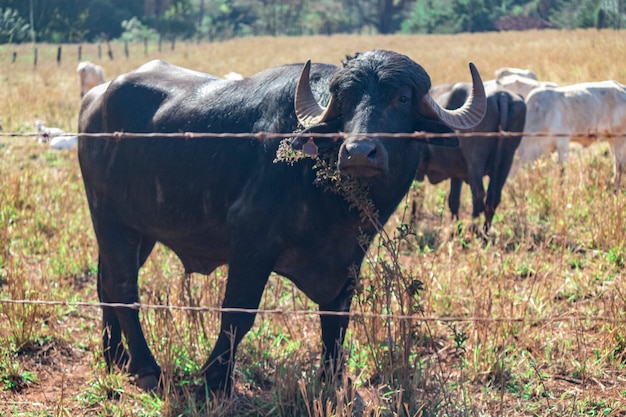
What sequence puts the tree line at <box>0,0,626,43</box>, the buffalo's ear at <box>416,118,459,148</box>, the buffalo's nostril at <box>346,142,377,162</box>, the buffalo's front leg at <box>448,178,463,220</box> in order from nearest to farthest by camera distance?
the buffalo's nostril at <box>346,142,377,162</box> < the buffalo's ear at <box>416,118,459,148</box> < the buffalo's front leg at <box>448,178,463,220</box> < the tree line at <box>0,0,626,43</box>

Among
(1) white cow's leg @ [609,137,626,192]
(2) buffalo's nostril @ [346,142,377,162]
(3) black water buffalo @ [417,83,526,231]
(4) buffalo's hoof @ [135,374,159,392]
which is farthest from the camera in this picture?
(1) white cow's leg @ [609,137,626,192]

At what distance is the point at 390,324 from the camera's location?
14.6ft

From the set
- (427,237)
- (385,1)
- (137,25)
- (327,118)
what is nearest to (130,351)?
(327,118)

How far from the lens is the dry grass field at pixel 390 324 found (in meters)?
4.14

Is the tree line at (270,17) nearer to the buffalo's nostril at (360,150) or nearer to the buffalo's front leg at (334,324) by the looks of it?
the buffalo's front leg at (334,324)

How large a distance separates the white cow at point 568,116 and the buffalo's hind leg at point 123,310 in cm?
681

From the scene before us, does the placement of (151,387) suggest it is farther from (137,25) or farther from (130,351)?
(137,25)

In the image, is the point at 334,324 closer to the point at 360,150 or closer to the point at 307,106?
the point at 307,106

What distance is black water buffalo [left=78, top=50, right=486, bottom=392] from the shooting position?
3.91 m

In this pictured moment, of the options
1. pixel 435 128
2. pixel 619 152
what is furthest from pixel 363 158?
pixel 619 152

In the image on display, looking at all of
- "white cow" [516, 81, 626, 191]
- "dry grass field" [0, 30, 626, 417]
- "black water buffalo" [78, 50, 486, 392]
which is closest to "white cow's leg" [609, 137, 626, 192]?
"white cow" [516, 81, 626, 191]

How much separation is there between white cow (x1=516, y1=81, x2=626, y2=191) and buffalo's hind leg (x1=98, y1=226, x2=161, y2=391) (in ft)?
22.3

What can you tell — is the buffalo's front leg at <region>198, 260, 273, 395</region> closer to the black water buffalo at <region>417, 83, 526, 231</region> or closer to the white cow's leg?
the black water buffalo at <region>417, 83, 526, 231</region>

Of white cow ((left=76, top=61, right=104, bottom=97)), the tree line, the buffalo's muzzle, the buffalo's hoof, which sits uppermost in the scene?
the tree line
